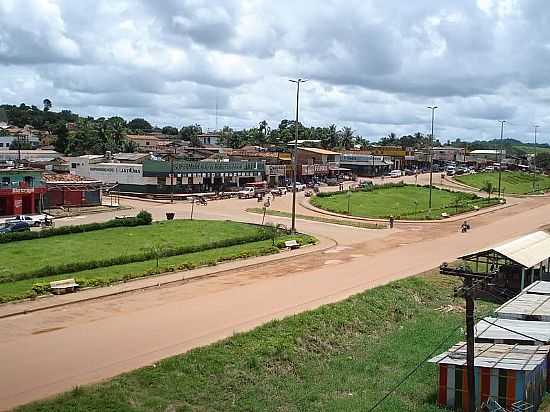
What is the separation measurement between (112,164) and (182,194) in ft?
31.3

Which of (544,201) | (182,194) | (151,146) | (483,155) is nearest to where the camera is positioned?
(182,194)

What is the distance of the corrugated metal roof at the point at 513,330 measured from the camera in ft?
69.9

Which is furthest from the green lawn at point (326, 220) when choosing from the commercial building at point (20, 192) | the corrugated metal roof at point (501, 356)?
the corrugated metal roof at point (501, 356)

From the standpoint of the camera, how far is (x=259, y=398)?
19.3 metres

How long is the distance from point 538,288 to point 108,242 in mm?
25607

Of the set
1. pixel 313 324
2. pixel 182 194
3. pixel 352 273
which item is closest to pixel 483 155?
pixel 182 194

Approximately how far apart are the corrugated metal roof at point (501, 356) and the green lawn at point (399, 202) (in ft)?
151

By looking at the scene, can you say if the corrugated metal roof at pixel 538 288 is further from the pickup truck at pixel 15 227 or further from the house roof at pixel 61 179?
the house roof at pixel 61 179

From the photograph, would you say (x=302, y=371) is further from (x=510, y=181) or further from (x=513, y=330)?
(x=510, y=181)

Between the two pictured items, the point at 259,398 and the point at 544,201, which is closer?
the point at 259,398

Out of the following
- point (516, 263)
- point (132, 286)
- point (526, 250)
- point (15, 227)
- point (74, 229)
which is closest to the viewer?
point (516, 263)

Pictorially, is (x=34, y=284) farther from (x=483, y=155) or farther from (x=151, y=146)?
(x=483, y=155)

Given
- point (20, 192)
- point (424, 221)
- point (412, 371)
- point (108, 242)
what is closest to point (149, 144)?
point (20, 192)

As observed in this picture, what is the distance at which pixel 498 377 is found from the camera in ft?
59.9
